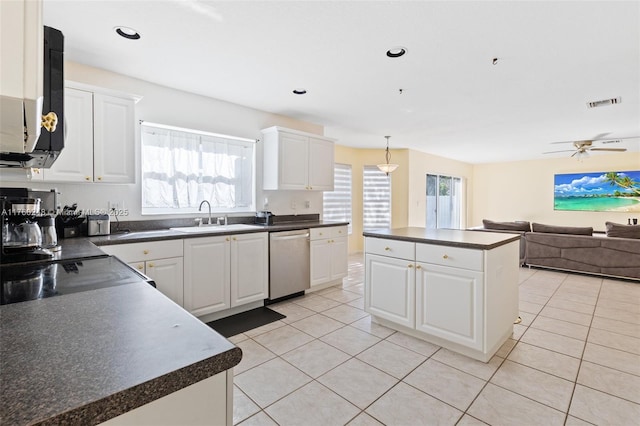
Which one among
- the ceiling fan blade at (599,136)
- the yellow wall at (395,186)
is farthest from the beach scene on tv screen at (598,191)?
the yellow wall at (395,186)

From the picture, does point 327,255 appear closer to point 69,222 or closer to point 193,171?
point 193,171

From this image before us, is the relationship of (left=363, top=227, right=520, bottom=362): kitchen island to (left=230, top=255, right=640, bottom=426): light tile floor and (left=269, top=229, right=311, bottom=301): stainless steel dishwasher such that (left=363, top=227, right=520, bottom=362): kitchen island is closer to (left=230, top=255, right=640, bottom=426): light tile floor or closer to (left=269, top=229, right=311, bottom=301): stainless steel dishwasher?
(left=230, top=255, right=640, bottom=426): light tile floor

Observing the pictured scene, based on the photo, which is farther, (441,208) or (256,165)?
(441,208)

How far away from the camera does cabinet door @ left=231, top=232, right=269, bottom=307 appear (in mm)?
3199

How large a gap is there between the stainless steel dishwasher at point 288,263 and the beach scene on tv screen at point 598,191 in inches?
306

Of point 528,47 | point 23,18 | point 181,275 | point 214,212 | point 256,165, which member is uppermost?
point 528,47

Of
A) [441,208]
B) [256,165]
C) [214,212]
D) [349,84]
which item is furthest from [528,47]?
[441,208]

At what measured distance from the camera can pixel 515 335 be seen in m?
2.82

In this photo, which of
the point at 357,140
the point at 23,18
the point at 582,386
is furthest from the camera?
the point at 357,140

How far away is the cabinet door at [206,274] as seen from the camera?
285 centimetres

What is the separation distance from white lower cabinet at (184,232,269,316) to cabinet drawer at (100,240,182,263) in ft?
0.34

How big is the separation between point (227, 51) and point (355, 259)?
4658 millimetres

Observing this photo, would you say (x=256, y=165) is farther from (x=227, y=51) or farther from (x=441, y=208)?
(x=441, y=208)

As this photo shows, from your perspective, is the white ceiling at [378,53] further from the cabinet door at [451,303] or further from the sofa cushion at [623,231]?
the cabinet door at [451,303]
